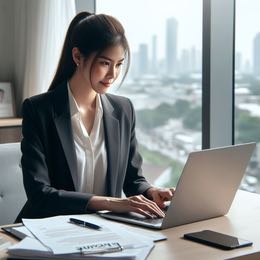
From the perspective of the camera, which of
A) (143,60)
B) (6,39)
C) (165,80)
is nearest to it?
(165,80)

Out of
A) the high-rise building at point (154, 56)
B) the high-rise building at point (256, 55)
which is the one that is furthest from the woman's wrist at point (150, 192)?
the high-rise building at point (154, 56)

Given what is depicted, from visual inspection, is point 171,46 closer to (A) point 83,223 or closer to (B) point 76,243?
(A) point 83,223

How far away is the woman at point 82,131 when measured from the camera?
1813 mm

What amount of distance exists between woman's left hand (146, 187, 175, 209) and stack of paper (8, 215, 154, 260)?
323 mm

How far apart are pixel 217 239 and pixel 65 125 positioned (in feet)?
2.42

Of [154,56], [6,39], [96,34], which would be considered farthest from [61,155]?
[6,39]

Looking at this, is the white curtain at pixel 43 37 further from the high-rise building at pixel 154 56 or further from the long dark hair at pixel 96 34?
the long dark hair at pixel 96 34

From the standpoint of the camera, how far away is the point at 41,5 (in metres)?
3.26

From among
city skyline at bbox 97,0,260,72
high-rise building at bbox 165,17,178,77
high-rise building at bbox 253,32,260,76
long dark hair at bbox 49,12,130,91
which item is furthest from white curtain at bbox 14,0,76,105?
long dark hair at bbox 49,12,130,91

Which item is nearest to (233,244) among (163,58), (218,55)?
(218,55)

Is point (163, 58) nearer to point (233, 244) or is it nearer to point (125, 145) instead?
point (125, 145)

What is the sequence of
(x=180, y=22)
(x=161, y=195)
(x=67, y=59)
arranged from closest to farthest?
(x=161, y=195) < (x=67, y=59) < (x=180, y=22)

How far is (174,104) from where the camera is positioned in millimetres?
2842

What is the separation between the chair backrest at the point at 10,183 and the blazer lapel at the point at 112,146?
362 millimetres
